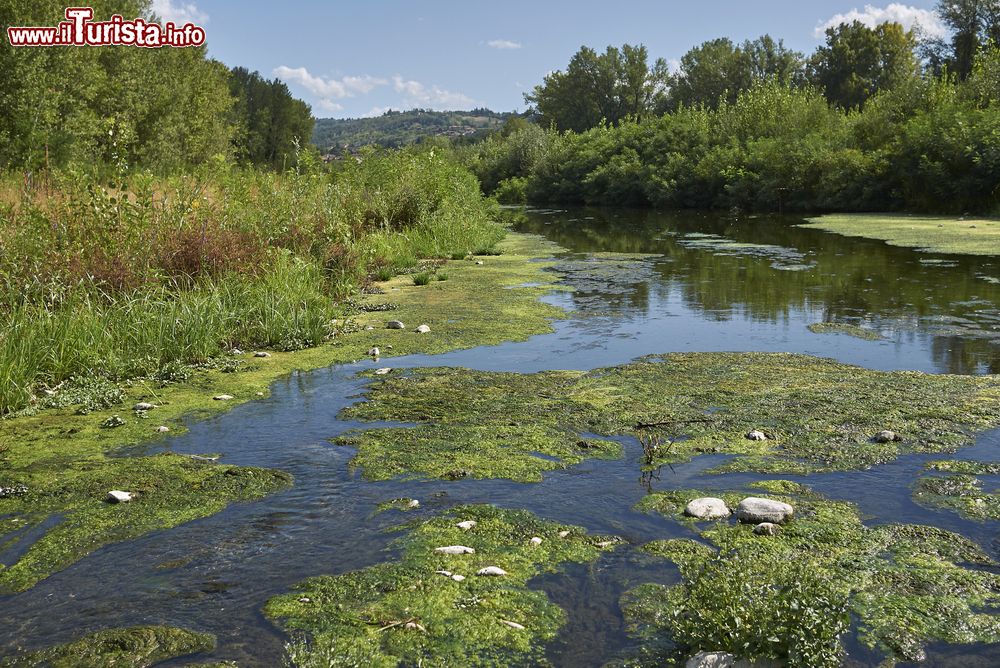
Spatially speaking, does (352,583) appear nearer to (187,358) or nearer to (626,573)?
(626,573)

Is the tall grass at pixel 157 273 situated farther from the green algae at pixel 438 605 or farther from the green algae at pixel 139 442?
the green algae at pixel 438 605

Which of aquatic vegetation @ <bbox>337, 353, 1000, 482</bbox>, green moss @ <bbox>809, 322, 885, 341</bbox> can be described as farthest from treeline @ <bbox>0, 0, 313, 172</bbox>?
green moss @ <bbox>809, 322, 885, 341</bbox>

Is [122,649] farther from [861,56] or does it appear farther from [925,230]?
[861,56]

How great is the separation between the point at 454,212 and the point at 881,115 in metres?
17.0

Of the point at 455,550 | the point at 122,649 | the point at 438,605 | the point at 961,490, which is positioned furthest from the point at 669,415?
the point at 122,649

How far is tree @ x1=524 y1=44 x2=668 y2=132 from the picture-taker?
71.8 metres

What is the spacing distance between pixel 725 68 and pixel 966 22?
2518cm

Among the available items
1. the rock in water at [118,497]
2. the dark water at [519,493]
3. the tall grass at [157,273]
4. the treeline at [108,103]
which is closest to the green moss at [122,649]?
the dark water at [519,493]

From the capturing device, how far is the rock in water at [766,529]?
3.52 metres

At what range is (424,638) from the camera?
2.79 metres

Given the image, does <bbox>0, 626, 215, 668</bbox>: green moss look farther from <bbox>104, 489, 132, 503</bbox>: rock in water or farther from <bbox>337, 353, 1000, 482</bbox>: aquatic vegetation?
<bbox>337, 353, 1000, 482</bbox>: aquatic vegetation

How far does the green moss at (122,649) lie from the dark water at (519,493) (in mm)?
68

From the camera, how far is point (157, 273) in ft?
24.2

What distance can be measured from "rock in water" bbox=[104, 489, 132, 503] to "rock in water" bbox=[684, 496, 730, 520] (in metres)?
2.71
